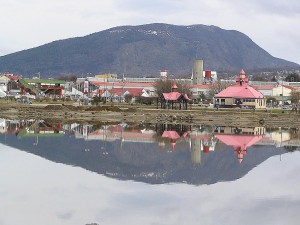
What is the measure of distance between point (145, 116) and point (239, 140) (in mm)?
18318

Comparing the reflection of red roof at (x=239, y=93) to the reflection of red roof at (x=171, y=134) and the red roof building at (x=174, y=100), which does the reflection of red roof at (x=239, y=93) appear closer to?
the red roof building at (x=174, y=100)

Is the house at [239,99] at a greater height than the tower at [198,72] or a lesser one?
lesser

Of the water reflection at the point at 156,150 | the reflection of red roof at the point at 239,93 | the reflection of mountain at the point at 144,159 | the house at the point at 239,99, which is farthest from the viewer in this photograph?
the reflection of red roof at the point at 239,93

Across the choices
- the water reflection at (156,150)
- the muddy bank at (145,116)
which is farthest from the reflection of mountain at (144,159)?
the muddy bank at (145,116)

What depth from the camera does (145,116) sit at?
47812 millimetres

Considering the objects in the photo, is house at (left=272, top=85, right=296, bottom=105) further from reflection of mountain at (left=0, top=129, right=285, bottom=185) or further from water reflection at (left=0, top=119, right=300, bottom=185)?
reflection of mountain at (left=0, top=129, right=285, bottom=185)

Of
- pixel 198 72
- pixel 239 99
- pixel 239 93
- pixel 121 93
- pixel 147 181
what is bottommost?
pixel 121 93

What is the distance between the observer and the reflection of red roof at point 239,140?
91.7 ft

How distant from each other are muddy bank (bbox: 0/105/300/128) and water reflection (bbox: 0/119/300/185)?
9236 millimetres

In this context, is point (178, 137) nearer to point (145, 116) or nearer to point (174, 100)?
point (145, 116)

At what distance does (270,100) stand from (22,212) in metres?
67.4

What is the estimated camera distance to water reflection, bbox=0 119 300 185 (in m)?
18.2

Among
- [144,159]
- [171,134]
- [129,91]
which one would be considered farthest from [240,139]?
[129,91]

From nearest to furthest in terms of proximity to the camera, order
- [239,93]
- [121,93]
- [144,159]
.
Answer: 1. [144,159]
2. [239,93]
3. [121,93]
